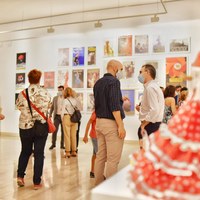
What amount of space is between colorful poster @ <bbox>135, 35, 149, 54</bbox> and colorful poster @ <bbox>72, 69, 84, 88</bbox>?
2.14m

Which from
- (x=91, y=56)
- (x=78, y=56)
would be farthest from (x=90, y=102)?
(x=78, y=56)

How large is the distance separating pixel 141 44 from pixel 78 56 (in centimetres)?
233

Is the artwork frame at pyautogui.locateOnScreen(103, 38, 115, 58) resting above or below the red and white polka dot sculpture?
above

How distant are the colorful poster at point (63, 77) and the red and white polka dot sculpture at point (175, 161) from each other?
10.4 m

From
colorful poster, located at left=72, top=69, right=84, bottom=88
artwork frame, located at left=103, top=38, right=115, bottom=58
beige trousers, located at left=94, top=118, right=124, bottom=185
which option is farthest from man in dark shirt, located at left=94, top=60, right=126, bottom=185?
colorful poster, located at left=72, top=69, right=84, bottom=88

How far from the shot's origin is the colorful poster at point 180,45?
9602mm

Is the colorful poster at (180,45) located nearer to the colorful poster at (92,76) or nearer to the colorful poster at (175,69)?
the colorful poster at (175,69)

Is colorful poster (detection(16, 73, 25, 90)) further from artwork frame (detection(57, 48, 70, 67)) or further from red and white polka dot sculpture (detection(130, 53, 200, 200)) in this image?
red and white polka dot sculpture (detection(130, 53, 200, 200))

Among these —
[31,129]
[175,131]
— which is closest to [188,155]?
[175,131]

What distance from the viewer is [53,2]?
10.0 meters

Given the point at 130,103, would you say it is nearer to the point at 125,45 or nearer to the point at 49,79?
the point at 125,45

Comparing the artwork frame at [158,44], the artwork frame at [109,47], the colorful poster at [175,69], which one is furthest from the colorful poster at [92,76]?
the colorful poster at [175,69]

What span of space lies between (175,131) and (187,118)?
0.06 metres

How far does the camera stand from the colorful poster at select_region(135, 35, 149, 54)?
1016 cm
